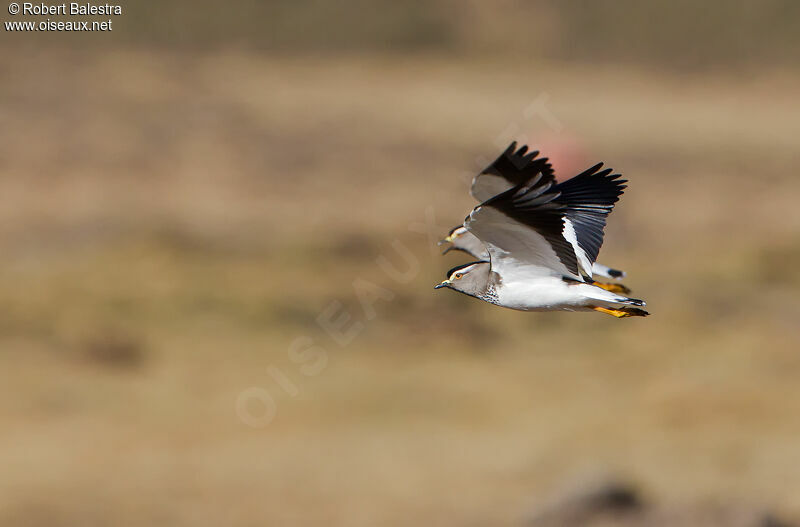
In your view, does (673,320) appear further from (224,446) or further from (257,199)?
(257,199)

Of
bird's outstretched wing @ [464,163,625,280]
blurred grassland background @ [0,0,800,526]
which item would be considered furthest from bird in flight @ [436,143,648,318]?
blurred grassland background @ [0,0,800,526]

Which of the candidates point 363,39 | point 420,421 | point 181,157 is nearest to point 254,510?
point 420,421

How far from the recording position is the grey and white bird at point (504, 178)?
6.11 m

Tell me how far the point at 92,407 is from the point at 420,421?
9304 millimetres

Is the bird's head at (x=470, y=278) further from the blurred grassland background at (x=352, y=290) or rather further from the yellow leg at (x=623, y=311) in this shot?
the blurred grassland background at (x=352, y=290)

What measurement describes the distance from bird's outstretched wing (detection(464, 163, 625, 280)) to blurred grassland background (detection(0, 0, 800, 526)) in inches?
839

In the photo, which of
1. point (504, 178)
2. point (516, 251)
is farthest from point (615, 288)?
point (504, 178)

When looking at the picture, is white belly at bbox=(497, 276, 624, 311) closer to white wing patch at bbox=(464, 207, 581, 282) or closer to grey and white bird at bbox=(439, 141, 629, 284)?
white wing patch at bbox=(464, 207, 581, 282)

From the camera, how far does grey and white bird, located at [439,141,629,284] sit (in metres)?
6.11

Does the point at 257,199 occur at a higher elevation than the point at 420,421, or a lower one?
higher

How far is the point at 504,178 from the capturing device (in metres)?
6.49

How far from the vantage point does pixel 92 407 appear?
108ft

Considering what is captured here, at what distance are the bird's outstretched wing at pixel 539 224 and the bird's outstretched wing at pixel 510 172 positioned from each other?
0.12m

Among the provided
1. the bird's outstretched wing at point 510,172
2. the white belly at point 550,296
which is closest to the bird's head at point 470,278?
the white belly at point 550,296
